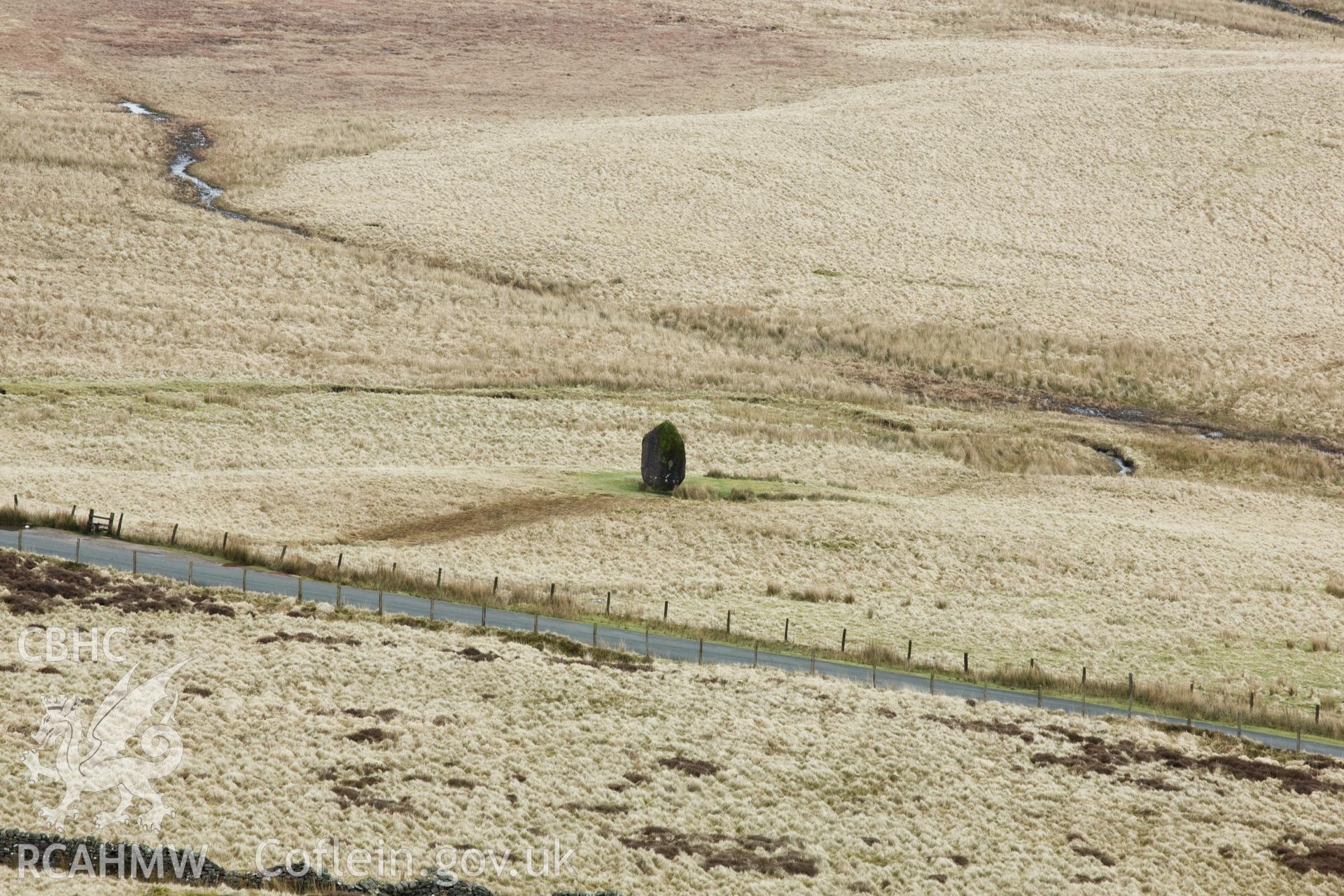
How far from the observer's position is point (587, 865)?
2258 centimetres

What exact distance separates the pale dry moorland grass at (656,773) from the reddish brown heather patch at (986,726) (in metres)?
0.09

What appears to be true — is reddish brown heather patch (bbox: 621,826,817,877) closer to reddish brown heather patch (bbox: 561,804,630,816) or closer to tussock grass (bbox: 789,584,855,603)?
reddish brown heather patch (bbox: 561,804,630,816)

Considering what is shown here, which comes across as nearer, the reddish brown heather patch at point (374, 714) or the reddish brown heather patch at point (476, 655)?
the reddish brown heather patch at point (374, 714)

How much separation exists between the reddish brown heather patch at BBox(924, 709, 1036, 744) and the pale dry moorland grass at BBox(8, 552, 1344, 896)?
0.09 metres

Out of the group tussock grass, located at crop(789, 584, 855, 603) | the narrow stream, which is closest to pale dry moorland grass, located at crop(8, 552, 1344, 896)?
tussock grass, located at crop(789, 584, 855, 603)

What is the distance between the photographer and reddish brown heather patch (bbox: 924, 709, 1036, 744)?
29781mm

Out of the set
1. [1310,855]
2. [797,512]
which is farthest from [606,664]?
[797,512]

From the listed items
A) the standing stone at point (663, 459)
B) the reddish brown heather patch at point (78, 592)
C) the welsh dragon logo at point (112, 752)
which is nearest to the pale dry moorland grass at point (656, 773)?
the reddish brown heather patch at point (78, 592)

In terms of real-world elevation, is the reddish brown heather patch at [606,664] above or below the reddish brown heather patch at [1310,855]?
above

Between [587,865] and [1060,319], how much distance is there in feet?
194

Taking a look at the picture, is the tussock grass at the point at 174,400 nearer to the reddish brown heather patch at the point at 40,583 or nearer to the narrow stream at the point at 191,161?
the reddish brown heather patch at the point at 40,583

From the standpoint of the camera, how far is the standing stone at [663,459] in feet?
159

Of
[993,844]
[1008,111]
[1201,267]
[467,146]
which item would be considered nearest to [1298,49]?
[1008,111]

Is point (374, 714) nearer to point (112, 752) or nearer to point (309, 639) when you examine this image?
point (309, 639)
